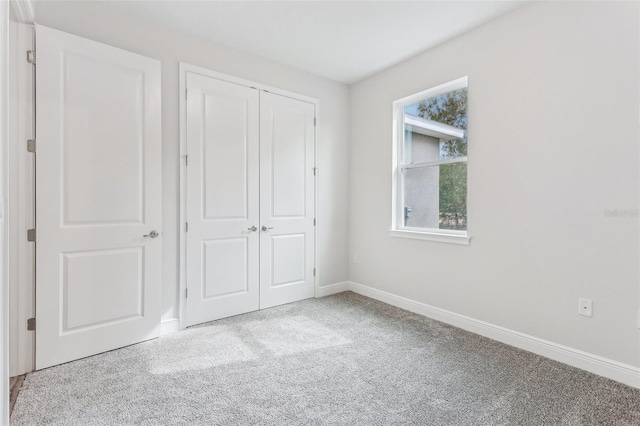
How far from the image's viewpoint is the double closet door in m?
2.91

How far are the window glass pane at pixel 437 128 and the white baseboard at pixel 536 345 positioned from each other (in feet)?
4.82

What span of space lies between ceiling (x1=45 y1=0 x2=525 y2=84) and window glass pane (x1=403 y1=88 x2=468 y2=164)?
517 mm

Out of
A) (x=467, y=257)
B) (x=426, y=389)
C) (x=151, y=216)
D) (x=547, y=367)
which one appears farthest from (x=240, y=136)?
(x=547, y=367)

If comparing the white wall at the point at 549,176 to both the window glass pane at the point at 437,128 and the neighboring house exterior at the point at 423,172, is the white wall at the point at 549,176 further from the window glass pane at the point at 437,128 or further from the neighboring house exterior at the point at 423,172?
the neighboring house exterior at the point at 423,172

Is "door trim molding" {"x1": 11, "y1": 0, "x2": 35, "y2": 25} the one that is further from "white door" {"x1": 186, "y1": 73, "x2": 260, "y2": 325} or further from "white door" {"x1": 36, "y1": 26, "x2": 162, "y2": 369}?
"white door" {"x1": 186, "y1": 73, "x2": 260, "y2": 325}

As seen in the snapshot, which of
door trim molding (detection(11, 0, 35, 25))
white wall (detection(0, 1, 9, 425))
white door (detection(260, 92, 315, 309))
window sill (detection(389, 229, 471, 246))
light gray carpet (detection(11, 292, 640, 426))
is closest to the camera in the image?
white wall (detection(0, 1, 9, 425))

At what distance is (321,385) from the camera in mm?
1964

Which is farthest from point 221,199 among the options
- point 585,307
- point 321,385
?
point 585,307

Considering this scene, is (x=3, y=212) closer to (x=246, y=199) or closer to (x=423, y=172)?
(x=246, y=199)

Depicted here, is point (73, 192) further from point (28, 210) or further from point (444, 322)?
point (444, 322)

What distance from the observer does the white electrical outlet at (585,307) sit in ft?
6.99

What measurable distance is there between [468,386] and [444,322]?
1.07 metres

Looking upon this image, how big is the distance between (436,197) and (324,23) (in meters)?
1.86

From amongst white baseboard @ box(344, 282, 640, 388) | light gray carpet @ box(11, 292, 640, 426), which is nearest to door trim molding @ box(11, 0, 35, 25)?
light gray carpet @ box(11, 292, 640, 426)
